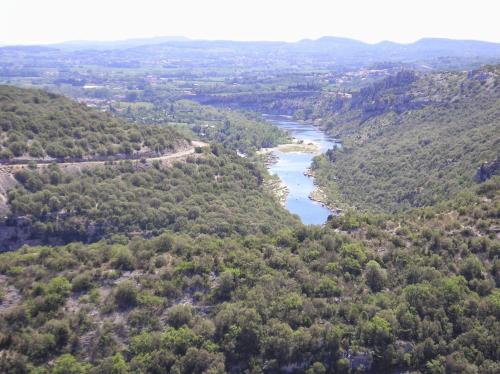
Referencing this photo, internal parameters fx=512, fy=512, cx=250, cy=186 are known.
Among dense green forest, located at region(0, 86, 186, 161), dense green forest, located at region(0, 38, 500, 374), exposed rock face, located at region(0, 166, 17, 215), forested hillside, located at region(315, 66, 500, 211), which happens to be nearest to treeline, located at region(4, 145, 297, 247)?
dense green forest, located at region(0, 38, 500, 374)

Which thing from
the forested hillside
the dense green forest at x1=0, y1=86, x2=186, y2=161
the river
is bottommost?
the river

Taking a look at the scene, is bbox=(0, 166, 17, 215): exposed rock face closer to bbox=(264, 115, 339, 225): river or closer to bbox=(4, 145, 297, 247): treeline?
bbox=(4, 145, 297, 247): treeline

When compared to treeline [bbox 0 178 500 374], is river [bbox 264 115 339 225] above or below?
below

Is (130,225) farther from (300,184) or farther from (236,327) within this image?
(300,184)

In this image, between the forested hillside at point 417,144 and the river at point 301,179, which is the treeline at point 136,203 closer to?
the river at point 301,179

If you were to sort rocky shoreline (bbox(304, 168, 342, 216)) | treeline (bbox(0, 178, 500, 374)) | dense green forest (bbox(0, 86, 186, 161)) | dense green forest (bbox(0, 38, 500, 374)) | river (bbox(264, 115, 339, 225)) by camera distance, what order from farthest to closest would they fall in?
rocky shoreline (bbox(304, 168, 342, 216)) < river (bbox(264, 115, 339, 225)) < dense green forest (bbox(0, 86, 186, 161)) < dense green forest (bbox(0, 38, 500, 374)) < treeline (bbox(0, 178, 500, 374))

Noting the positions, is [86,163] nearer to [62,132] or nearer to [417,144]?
[62,132]

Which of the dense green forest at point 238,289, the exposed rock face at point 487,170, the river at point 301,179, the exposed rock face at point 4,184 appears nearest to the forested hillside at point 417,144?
the exposed rock face at point 487,170
